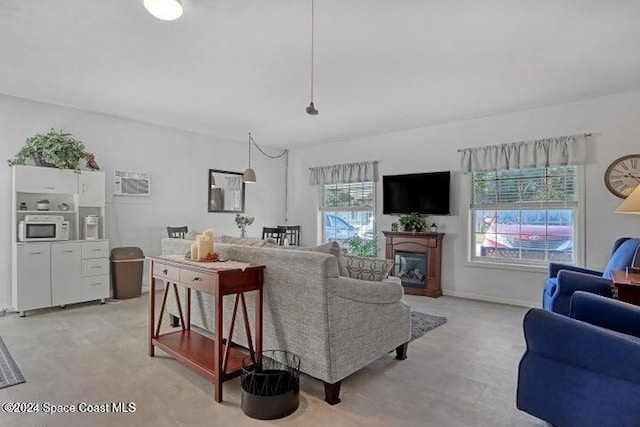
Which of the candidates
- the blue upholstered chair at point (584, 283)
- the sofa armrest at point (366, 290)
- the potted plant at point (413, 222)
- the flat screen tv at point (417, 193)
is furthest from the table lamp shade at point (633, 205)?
the potted plant at point (413, 222)

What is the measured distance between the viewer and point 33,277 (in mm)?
4086

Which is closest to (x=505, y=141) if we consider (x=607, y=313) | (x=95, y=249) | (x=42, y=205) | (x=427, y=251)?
(x=427, y=251)

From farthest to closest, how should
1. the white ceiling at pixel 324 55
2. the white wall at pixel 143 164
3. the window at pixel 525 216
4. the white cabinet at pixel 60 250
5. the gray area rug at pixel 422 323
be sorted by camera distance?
the window at pixel 525 216 < the white wall at pixel 143 164 < the white cabinet at pixel 60 250 < the gray area rug at pixel 422 323 < the white ceiling at pixel 324 55

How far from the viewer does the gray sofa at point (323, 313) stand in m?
2.22

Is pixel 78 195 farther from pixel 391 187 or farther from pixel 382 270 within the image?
pixel 391 187

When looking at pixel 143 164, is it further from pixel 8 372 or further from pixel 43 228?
pixel 8 372

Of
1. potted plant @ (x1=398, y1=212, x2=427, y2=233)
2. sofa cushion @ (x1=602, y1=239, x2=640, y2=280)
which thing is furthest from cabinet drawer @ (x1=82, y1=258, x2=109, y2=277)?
sofa cushion @ (x1=602, y1=239, x2=640, y2=280)

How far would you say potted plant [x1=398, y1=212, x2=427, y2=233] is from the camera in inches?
213

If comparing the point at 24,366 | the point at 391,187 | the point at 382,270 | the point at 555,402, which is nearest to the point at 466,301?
the point at 391,187

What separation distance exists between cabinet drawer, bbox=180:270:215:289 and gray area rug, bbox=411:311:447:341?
2103 millimetres

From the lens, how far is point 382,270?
8.78 ft

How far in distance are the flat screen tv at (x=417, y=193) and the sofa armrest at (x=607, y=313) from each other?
10.4 feet

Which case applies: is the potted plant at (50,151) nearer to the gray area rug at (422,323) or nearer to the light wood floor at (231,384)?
the light wood floor at (231,384)

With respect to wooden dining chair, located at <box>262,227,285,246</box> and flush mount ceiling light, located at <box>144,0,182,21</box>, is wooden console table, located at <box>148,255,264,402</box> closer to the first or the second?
flush mount ceiling light, located at <box>144,0,182,21</box>
